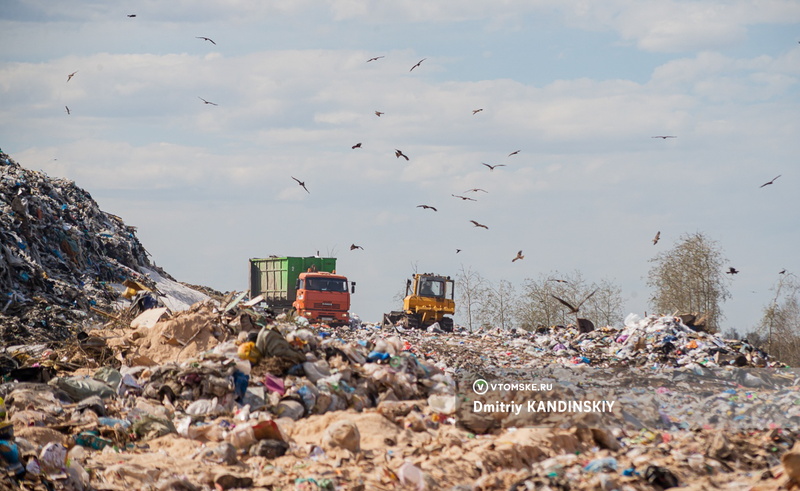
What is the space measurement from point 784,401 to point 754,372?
11.8ft

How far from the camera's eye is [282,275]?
2781cm

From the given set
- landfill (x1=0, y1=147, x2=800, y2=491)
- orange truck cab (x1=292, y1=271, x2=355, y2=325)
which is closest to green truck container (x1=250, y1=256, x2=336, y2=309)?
orange truck cab (x1=292, y1=271, x2=355, y2=325)

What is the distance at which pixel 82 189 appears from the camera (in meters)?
27.1

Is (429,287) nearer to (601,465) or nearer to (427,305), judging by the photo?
(427,305)

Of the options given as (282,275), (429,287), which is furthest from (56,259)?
(429,287)

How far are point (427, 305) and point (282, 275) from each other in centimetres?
547

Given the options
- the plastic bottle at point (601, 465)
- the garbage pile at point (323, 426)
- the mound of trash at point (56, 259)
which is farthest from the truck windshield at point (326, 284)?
the plastic bottle at point (601, 465)

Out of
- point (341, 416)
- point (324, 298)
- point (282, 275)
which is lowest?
point (341, 416)

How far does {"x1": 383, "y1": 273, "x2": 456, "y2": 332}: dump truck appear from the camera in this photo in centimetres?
2539

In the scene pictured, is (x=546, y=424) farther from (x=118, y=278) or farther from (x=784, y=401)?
(x=118, y=278)

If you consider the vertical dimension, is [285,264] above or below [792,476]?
above

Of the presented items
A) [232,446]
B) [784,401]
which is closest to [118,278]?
[232,446]

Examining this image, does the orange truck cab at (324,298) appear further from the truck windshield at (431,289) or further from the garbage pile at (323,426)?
the garbage pile at (323,426)

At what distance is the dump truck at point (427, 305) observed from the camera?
83.3 feet
